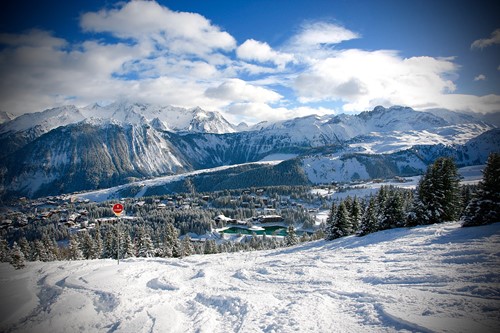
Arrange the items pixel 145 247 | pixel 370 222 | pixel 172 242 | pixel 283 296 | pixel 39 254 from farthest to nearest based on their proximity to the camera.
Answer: pixel 39 254
pixel 145 247
pixel 172 242
pixel 370 222
pixel 283 296

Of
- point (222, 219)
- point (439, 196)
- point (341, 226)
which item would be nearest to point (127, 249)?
point (341, 226)

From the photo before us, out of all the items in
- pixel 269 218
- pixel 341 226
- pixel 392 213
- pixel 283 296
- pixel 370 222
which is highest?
pixel 283 296

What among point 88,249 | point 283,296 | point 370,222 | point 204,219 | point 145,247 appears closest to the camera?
point 283,296

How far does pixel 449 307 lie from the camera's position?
9.76m

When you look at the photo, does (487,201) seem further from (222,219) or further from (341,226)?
(222,219)

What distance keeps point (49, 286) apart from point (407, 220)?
35.8 m

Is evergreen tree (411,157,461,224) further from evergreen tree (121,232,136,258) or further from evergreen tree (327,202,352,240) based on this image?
evergreen tree (121,232,136,258)

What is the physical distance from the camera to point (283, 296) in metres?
12.9

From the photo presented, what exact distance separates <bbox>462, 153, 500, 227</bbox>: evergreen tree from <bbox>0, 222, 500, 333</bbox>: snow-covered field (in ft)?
17.0

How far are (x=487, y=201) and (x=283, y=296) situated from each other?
73.8 ft

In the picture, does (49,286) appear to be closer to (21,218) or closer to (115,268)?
(115,268)

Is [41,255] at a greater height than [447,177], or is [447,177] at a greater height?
[447,177]

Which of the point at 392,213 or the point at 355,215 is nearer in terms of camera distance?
the point at 392,213

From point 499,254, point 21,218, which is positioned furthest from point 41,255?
point 21,218
